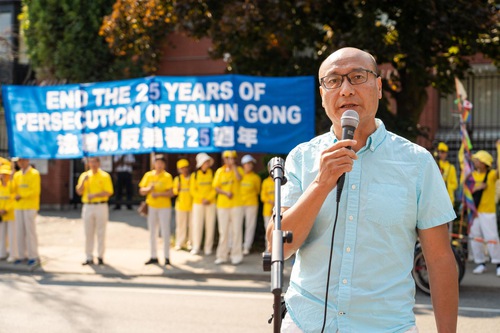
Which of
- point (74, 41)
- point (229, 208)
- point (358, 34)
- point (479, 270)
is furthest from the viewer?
point (74, 41)

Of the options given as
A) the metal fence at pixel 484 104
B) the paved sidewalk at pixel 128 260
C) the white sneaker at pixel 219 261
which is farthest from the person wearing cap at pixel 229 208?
the metal fence at pixel 484 104

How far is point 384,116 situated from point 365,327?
10.9 meters

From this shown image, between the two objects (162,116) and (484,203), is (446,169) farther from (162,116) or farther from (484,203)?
(162,116)

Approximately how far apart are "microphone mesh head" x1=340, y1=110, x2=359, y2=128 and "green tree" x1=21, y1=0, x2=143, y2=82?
17758mm

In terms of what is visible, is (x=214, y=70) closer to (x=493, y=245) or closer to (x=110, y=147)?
(x=110, y=147)

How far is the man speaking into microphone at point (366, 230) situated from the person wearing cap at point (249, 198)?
10.6 metres

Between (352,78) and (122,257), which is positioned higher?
(352,78)

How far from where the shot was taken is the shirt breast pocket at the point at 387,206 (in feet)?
8.16

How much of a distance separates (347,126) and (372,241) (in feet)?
1.43

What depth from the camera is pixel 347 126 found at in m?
2.35

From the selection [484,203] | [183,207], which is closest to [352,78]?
[484,203]

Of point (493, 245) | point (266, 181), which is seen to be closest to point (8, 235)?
point (266, 181)

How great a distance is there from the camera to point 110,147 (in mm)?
12539

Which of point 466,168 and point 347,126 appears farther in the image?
point 466,168
